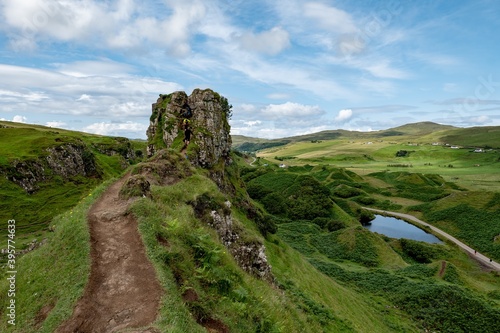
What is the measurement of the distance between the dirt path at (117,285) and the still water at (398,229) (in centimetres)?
11040

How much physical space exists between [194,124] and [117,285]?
138 ft

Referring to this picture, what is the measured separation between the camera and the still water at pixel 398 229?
348ft

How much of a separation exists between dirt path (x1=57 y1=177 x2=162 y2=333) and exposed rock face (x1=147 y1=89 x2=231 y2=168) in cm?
2986

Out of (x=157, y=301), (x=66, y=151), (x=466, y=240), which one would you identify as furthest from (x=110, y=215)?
(x=466, y=240)

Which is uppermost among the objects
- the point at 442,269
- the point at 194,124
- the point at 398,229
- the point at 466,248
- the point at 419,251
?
the point at 194,124

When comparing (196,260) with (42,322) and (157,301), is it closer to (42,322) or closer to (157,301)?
(157,301)

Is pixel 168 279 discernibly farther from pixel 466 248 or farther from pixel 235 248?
pixel 466 248

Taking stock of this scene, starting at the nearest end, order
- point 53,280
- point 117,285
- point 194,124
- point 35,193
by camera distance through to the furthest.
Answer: point 117,285
point 53,280
point 194,124
point 35,193

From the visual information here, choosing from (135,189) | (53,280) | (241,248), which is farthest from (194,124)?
(53,280)

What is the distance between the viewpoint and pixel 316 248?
87188 mm

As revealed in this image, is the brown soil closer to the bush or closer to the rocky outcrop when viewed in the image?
the bush

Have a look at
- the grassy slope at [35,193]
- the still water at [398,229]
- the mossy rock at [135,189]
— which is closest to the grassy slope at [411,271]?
the still water at [398,229]

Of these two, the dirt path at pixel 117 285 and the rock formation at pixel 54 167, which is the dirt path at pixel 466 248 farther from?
the rock formation at pixel 54 167

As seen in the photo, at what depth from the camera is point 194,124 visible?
5391 cm
